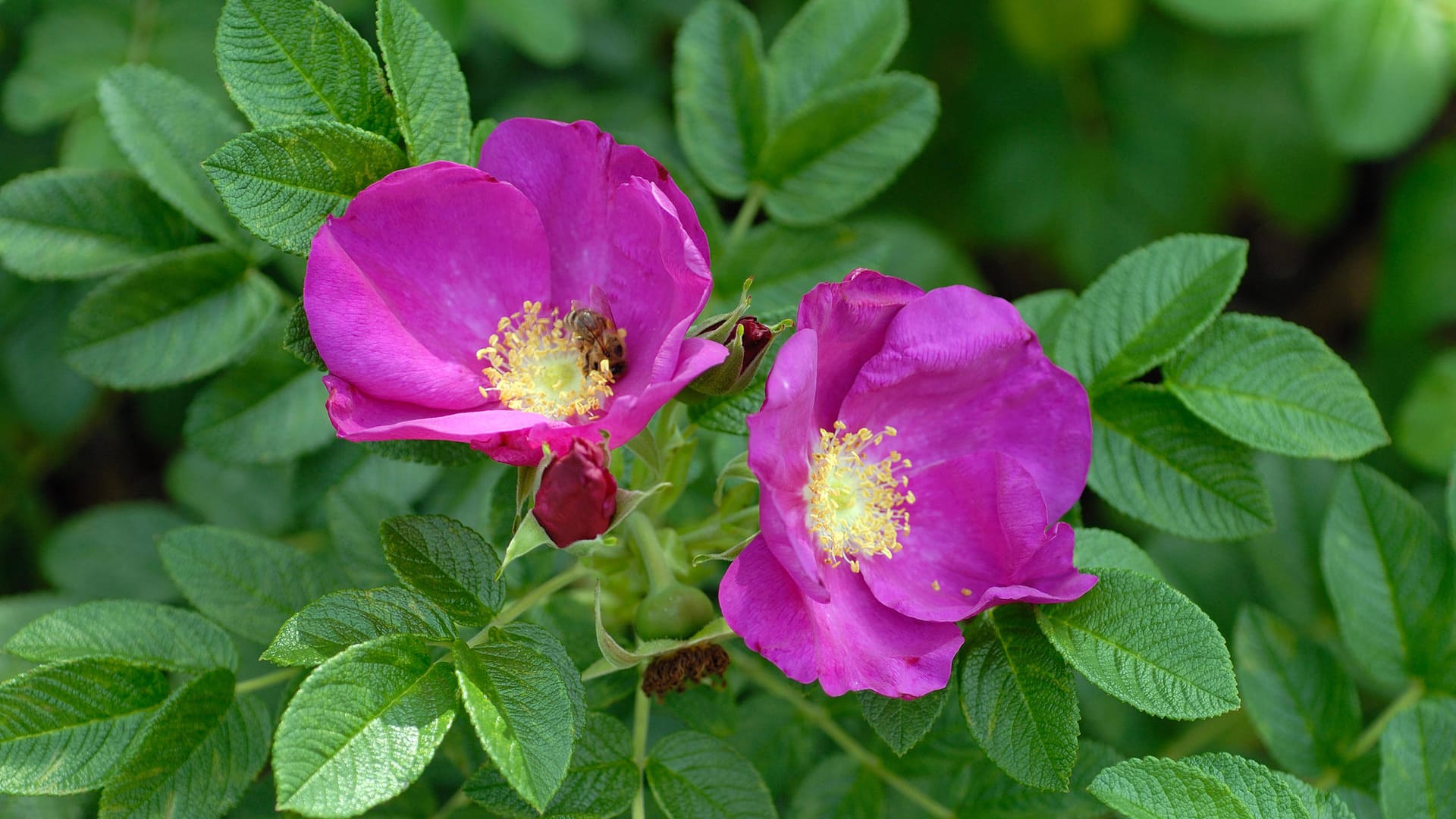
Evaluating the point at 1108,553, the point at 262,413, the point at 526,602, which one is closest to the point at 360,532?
the point at 262,413

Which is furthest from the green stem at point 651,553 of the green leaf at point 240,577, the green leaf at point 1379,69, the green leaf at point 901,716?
the green leaf at point 1379,69

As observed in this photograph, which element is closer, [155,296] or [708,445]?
[155,296]

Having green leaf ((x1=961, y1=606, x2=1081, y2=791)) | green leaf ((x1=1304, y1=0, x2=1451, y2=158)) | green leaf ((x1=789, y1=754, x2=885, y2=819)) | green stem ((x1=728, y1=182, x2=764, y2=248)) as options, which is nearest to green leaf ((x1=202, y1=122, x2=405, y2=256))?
green stem ((x1=728, y1=182, x2=764, y2=248))

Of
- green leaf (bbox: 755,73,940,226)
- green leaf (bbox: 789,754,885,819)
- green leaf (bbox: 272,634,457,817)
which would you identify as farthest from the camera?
green leaf (bbox: 755,73,940,226)

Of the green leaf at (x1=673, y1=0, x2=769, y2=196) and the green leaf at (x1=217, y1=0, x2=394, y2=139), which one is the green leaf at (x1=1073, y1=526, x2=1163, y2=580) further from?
the green leaf at (x1=217, y1=0, x2=394, y2=139)

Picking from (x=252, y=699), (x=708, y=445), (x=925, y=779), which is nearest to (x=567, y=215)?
(x=708, y=445)

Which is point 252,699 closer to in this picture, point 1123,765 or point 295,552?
point 295,552

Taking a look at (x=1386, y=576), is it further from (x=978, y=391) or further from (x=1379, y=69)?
(x=1379, y=69)
